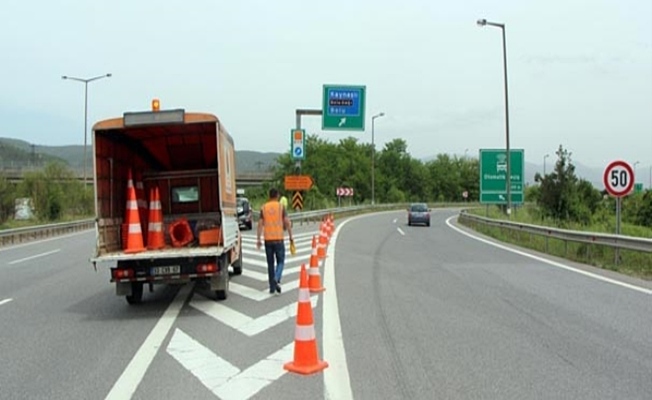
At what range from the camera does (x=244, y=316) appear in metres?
9.92

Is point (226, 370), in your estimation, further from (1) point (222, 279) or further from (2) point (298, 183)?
(2) point (298, 183)

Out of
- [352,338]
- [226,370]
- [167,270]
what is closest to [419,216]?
[167,270]

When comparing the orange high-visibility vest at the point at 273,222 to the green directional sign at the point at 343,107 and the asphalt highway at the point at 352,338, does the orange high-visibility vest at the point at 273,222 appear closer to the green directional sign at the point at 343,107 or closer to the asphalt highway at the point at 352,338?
the asphalt highway at the point at 352,338

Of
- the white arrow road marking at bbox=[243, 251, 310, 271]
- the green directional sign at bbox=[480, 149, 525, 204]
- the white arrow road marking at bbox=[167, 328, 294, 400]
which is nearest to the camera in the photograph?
the white arrow road marking at bbox=[167, 328, 294, 400]

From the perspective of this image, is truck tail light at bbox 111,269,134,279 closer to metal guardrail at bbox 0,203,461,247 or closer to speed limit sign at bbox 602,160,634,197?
speed limit sign at bbox 602,160,634,197

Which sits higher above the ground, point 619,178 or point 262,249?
point 619,178

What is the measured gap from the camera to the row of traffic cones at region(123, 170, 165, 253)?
37.4ft

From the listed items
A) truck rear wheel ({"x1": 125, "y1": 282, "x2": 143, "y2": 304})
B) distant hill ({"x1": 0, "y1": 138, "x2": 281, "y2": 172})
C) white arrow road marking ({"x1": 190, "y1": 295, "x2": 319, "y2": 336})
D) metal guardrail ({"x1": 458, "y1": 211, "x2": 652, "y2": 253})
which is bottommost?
white arrow road marking ({"x1": 190, "y1": 295, "x2": 319, "y2": 336})

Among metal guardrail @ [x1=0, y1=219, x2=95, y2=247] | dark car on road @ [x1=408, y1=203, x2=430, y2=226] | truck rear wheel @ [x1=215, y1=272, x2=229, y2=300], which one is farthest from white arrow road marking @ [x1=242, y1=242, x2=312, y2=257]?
dark car on road @ [x1=408, y1=203, x2=430, y2=226]

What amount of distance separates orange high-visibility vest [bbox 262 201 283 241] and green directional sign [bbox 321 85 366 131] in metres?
19.2

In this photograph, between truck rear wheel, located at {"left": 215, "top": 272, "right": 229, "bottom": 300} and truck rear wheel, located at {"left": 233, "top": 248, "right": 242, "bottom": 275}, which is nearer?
truck rear wheel, located at {"left": 215, "top": 272, "right": 229, "bottom": 300}

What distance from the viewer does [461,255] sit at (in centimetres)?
1936

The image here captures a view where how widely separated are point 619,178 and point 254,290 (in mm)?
9385

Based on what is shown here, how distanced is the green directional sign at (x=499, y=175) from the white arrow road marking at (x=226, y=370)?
26.8m
